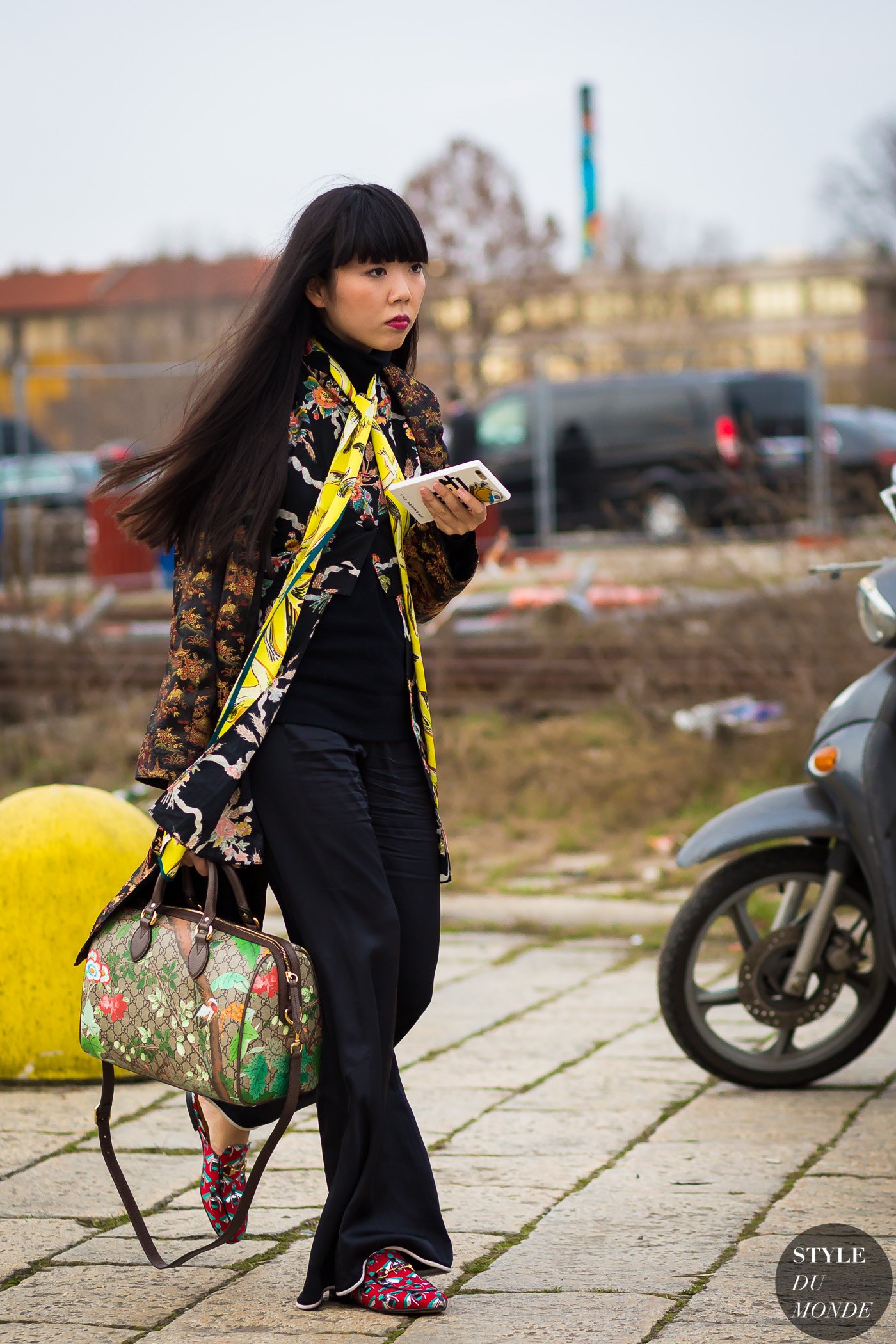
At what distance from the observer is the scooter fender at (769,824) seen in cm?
444

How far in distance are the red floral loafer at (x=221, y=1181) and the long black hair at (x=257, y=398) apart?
1.05 m

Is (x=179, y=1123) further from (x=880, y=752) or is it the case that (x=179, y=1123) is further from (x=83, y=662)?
(x=83, y=662)

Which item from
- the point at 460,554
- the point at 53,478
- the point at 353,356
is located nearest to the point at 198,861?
the point at 460,554

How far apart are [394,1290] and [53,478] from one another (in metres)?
24.7

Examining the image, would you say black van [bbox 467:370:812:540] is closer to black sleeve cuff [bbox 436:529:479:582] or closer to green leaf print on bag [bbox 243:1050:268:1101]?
black sleeve cuff [bbox 436:529:479:582]

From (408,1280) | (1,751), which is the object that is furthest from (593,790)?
(408,1280)

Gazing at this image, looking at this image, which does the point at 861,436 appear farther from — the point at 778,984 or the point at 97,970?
the point at 97,970

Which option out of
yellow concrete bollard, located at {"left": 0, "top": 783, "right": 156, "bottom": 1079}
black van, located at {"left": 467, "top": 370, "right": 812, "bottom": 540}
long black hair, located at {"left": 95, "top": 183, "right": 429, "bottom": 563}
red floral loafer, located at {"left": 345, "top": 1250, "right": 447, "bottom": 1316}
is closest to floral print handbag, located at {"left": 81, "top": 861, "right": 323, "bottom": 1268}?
red floral loafer, located at {"left": 345, "top": 1250, "right": 447, "bottom": 1316}

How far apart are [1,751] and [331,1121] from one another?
714 cm

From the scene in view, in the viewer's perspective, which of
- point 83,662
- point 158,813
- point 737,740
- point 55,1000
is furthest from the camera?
point 83,662

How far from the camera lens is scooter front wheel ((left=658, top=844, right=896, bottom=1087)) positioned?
4.50 meters

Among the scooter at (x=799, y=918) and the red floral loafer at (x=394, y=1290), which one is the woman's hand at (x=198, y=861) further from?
the scooter at (x=799, y=918)

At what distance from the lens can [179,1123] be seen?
14.4 ft

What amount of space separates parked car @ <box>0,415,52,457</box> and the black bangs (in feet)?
76.9
